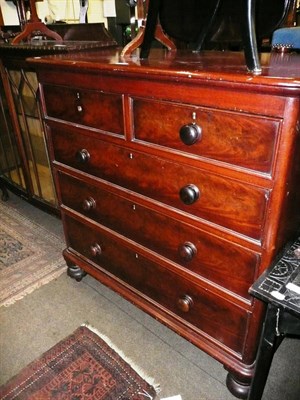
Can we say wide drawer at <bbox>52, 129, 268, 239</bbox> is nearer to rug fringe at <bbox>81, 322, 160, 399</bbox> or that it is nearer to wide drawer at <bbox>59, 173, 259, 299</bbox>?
wide drawer at <bbox>59, 173, 259, 299</bbox>

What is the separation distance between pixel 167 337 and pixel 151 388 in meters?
0.24

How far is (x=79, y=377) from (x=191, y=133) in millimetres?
1012

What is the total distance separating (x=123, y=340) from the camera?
1.37 m

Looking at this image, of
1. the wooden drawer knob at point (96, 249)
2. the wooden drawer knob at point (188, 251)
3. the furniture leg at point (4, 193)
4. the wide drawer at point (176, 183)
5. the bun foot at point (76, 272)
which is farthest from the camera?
the furniture leg at point (4, 193)

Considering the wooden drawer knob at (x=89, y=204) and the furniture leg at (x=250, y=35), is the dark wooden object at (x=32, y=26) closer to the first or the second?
the wooden drawer knob at (x=89, y=204)

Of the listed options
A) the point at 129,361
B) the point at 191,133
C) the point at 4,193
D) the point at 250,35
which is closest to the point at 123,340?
the point at 129,361

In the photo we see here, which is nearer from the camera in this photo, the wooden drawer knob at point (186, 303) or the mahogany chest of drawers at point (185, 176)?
the mahogany chest of drawers at point (185, 176)

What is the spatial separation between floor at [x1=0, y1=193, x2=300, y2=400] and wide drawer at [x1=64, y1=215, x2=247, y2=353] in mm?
214

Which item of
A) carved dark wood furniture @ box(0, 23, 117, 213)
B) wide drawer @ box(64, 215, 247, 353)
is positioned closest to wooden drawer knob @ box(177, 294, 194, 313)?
wide drawer @ box(64, 215, 247, 353)

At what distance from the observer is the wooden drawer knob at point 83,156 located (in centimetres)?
123

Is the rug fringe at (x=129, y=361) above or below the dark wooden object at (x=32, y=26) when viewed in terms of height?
below

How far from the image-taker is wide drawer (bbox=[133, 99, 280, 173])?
75cm

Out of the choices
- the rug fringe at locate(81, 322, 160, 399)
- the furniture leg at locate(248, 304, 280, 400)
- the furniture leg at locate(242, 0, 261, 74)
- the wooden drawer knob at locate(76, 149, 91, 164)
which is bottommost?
the rug fringe at locate(81, 322, 160, 399)

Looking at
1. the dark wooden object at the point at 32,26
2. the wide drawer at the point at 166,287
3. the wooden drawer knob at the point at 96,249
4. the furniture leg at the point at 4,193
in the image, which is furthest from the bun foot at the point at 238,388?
the furniture leg at the point at 4,193
